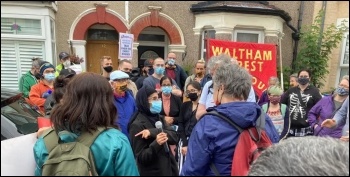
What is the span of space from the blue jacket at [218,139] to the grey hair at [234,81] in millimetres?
151

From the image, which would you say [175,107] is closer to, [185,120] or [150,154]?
[185,120]

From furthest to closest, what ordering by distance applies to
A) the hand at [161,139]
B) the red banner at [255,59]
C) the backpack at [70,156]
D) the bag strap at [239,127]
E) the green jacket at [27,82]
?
the red banner at [255,59], the green jacket at [27,82], the hand at [161,139], the bag strap at [239,127], the backpack at [70,156]

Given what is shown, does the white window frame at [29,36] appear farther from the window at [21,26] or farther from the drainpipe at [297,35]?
the drainpipe at [297,35]

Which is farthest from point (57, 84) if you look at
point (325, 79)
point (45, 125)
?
point (325, 79)

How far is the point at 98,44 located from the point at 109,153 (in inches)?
341

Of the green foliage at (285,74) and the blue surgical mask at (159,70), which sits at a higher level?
the blue surgical mask at (159,70)

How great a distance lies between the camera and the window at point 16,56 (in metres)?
→ 6.08

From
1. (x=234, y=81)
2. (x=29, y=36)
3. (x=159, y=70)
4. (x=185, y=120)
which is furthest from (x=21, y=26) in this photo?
(x=234, y=81)

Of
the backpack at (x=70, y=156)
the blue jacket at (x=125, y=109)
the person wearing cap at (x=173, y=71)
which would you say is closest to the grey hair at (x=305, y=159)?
the backpack at (x=70, y=156)

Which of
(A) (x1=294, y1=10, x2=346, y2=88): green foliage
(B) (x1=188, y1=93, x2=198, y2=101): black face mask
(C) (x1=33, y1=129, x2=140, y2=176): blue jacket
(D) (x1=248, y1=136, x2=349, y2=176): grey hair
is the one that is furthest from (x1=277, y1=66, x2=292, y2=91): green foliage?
(D) (x1=248, y1=136, x2=349, y2=176): grey hair

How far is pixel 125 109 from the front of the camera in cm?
299

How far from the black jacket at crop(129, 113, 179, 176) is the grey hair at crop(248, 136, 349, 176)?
1.36m

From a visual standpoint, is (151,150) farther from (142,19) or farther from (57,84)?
(142,19)

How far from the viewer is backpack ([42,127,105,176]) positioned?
1003 mm
